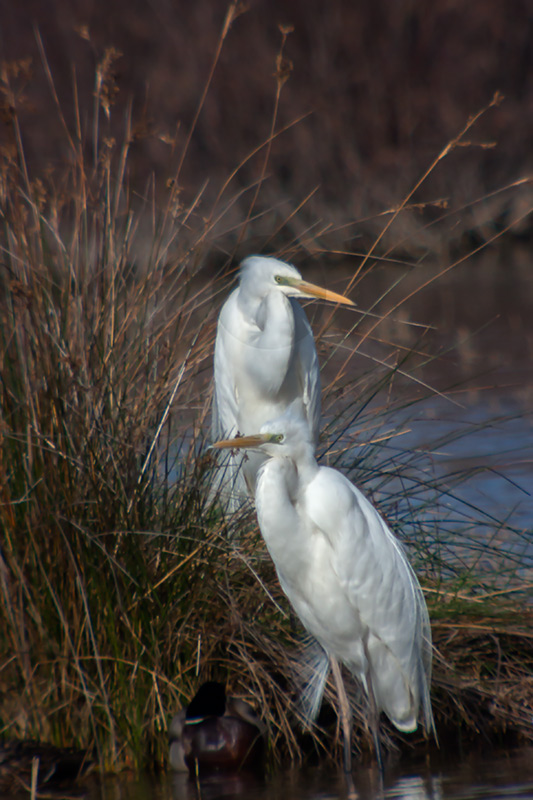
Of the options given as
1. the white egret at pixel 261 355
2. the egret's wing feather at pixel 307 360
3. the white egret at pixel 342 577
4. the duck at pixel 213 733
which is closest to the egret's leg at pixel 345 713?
the white egret at pixel 342 577

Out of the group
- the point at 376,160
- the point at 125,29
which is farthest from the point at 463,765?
the point at 125,29

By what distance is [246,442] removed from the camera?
10.8 feet

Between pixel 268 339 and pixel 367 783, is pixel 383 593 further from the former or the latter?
pixel 268 339

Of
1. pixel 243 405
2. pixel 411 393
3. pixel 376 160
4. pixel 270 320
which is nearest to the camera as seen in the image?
pixel 270 320

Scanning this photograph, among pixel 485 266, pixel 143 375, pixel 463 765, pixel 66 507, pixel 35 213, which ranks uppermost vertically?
pixel 485 266

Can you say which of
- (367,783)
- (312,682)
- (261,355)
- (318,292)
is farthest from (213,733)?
(261,355)

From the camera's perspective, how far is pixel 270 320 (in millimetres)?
4574

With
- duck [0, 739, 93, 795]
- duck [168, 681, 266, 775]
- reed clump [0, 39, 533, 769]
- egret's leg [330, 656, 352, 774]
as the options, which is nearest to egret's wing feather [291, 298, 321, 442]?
reed clump [0, 39, 533, 769]

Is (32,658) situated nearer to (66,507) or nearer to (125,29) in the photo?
(66,507)

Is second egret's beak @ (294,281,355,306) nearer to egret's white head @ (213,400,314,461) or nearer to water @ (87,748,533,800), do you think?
egret's white head @ (213,400,314,461)

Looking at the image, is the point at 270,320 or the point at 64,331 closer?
the point at 64,331

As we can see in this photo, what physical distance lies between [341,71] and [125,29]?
14.7 feet

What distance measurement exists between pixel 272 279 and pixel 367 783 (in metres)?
1.97

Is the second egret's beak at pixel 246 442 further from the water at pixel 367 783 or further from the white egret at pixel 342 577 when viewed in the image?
the water at pixel 367 783
